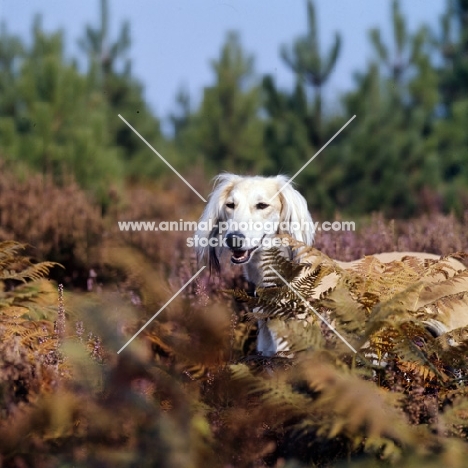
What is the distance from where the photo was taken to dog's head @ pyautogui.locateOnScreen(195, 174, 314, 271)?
4.88 metres

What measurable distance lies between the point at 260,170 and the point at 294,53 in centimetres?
234

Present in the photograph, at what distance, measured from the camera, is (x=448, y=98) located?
1930 centimetres

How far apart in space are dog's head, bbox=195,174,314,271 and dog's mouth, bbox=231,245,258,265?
0.07 ft

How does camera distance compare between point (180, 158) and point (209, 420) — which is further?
point (180, 158)

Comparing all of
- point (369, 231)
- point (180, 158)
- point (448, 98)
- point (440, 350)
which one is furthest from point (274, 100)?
point (440, 350)

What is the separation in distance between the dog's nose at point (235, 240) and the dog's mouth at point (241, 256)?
4 cm

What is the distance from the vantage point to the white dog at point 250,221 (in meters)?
4.75

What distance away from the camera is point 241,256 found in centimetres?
471

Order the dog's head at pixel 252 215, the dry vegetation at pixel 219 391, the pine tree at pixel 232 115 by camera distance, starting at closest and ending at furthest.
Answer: the dry vegetation at pixel 219 391
the dog's head at pixel 252 215
the pine tree at pixel 232 115

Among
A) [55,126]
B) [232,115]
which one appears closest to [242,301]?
[55,126]

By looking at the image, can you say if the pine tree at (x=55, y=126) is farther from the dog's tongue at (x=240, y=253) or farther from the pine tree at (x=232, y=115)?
the dog's tongue at (x=240, y=253)

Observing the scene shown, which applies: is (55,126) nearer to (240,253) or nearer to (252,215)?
(252,215)

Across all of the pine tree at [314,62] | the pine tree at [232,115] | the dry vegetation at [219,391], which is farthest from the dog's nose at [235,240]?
the pine tree at [232,115]

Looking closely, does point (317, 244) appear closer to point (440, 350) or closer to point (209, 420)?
point (440, 350)
